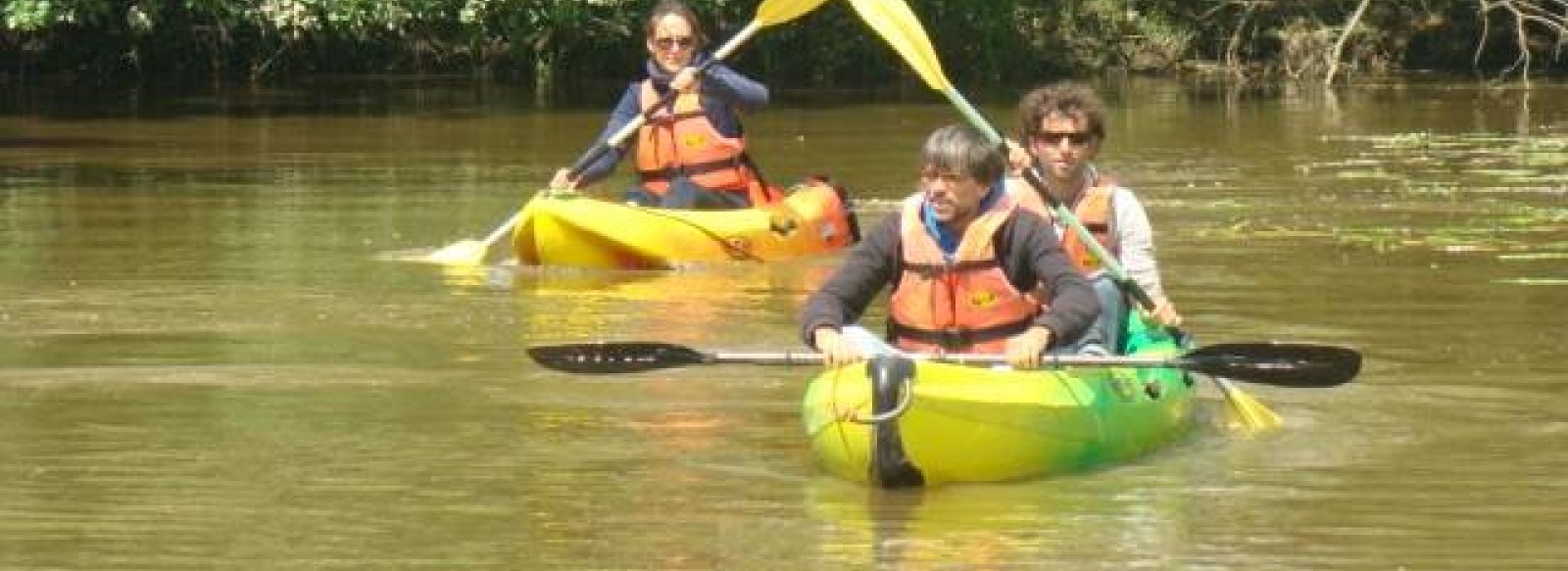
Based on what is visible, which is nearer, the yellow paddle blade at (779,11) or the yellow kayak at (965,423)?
the yellow kayak at (965,423)

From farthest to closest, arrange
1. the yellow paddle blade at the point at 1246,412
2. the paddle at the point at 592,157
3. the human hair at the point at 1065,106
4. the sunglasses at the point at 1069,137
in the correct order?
the paddle at the point at 592,157
the yellow paddle blade at the point at 1246,412
the sunglasses at the point at 1069,137
the human hair at the point at 1065,106

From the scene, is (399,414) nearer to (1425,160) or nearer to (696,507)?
(696,507)

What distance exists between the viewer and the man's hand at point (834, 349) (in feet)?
24.9

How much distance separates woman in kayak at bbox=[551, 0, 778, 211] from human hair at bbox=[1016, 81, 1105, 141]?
4.61 m

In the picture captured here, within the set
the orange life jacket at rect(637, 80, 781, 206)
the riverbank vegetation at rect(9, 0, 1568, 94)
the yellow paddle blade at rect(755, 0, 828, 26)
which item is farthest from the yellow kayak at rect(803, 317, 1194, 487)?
the riverbank vegetation at rect(9, 0, 1568, 94)

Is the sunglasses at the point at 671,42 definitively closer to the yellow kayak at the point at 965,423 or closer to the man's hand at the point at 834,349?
the yellow kayak at the point at 965,423

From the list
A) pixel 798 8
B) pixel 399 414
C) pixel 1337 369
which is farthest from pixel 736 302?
pixel 1337 369

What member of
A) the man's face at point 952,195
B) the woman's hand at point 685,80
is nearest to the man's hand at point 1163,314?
the man's face at point 952,195

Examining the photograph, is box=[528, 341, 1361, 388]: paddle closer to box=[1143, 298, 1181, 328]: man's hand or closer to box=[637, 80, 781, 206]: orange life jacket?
box=[1143, 298, 1181, 328]: man's hand

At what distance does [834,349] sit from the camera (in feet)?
25.1

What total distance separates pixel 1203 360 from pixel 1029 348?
0.61 metres

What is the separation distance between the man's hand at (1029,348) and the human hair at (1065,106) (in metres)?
0.92

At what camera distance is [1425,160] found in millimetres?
19266

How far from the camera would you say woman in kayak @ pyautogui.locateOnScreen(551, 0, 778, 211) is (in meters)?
13.2
